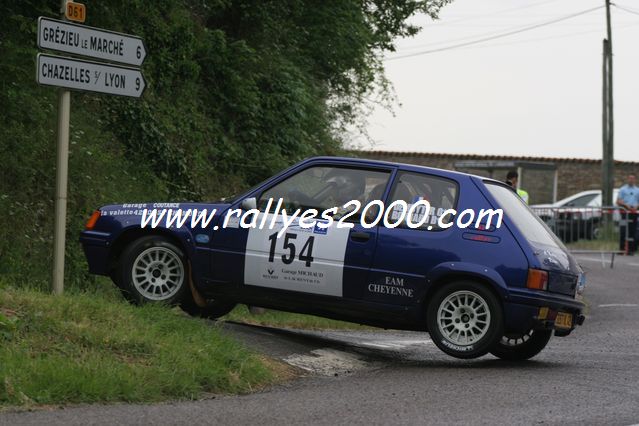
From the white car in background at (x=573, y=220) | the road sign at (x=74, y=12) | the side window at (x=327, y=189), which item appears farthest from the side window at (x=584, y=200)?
the road sign at (x=74, y=12)

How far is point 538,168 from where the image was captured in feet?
136

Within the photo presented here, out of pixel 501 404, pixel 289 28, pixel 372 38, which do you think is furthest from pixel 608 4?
pixel 501 404

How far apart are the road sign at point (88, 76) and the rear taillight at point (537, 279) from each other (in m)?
3.82

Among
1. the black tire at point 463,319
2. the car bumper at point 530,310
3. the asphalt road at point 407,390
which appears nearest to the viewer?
the asphalt road at point 407,390

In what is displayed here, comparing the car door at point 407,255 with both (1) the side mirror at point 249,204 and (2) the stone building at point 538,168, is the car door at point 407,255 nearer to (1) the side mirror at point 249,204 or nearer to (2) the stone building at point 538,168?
(1) the side mirror at point 249,204

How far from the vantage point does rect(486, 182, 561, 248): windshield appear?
34.3ft

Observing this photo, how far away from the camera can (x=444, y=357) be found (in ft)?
36.9

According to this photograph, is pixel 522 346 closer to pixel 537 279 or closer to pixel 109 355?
pixel 537 279

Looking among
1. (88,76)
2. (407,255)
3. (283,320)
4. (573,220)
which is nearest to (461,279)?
(407,255)

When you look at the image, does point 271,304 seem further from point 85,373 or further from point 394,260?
point 85,373

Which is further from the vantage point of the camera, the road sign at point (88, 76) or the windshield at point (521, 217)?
the windshield at point (521, 217)

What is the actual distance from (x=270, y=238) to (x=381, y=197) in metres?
1.02

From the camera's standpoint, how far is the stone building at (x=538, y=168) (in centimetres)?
3953

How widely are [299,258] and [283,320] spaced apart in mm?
4080
